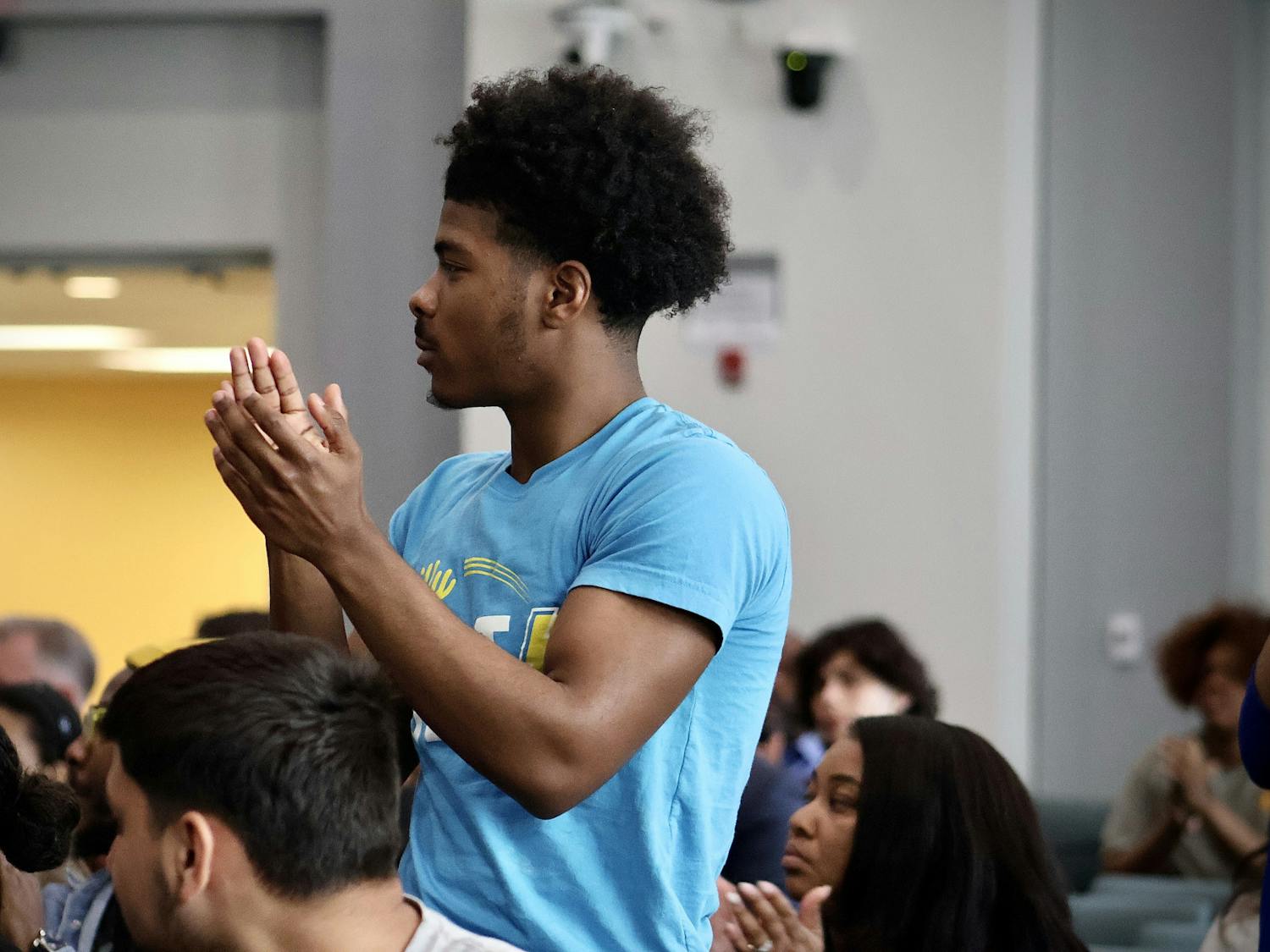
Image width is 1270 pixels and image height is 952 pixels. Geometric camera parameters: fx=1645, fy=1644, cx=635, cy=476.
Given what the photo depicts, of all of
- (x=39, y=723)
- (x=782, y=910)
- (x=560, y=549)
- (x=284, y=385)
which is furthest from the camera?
(x=39, y=723)

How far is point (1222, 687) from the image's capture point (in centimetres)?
414

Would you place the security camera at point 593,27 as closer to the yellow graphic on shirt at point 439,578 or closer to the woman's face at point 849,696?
the woman's face at point 849,696

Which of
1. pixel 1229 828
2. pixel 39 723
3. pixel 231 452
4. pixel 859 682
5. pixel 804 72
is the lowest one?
pixel 1229 828

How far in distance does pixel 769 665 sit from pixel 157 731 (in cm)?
53

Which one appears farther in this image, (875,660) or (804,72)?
(804,72)

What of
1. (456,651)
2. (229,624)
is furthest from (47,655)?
(456,651)

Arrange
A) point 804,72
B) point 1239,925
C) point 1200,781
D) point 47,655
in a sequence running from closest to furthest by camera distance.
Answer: point 1239,925
point 47,655
point 1200,781
point 804,72

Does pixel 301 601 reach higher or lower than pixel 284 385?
lower

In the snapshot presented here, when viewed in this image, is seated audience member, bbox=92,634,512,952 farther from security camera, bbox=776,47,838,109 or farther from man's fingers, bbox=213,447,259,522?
security camera, bbox=776,47,838,109

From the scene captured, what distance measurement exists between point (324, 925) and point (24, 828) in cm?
64

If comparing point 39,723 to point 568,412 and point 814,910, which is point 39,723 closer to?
point 814,910

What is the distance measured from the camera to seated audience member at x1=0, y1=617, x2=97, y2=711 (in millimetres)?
3801

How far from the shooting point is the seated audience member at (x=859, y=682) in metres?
4.00

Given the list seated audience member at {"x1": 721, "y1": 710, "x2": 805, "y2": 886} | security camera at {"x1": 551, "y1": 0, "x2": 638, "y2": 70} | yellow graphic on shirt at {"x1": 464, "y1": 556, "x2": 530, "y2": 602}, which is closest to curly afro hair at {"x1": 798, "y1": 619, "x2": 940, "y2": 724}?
seated audience member at {"x1": 721, "y1": 710, "x2": 805, "y2": 886}
